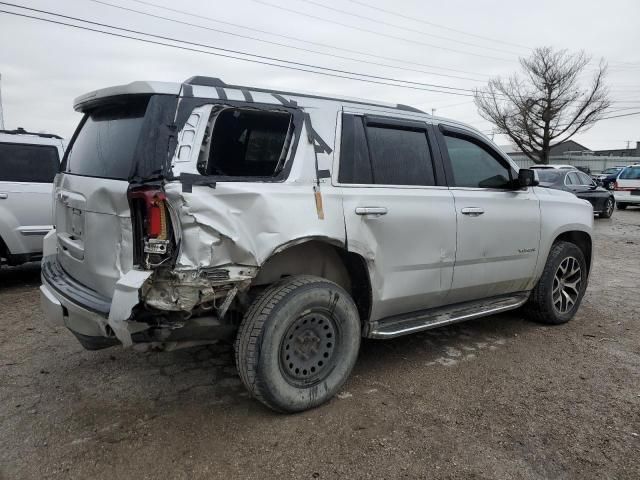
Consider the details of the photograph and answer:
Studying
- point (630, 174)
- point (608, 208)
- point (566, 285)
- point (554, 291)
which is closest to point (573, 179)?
point (608, 208)

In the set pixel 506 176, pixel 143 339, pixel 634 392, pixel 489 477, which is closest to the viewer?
pixel 489 477

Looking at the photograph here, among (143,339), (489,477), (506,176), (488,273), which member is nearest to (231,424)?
(143,339)

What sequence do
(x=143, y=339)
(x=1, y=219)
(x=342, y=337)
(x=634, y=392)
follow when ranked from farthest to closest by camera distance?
(x=1, y=219), (x=634, y=392), (x=342, y=337), (x=143, y=339)

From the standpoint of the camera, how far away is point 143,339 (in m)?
2.68

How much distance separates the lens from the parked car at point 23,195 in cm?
580

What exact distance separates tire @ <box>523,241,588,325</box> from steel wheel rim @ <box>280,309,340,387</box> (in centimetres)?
247

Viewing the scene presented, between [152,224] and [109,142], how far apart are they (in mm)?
818

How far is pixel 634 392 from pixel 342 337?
209 cm

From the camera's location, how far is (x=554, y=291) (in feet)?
15.8

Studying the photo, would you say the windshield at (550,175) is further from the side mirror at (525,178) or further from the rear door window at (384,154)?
the rear door window at (384,154)

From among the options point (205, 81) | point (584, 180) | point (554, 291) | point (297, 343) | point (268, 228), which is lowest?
point (554, 291)

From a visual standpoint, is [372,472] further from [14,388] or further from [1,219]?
[1,219]

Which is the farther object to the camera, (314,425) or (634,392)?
(634,392)

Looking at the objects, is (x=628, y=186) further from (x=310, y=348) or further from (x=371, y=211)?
(x=310, y=348)
